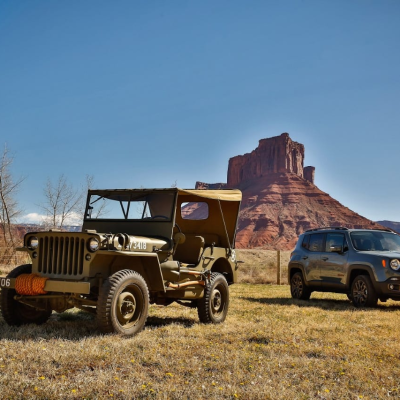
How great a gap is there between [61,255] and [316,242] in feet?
26.8

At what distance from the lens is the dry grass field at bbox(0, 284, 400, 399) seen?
468 centimetres

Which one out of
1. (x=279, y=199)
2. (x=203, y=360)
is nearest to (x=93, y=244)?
(x=203, y=360)

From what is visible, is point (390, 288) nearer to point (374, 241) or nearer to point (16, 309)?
point (374, 241)

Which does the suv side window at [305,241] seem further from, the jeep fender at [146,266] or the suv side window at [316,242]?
the jeep fender at [146,266]

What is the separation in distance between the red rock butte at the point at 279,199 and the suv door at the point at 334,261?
8725 cm

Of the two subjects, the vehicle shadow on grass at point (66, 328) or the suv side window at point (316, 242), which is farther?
the suv side window at point (316, 242)

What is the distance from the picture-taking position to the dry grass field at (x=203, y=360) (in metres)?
4.68

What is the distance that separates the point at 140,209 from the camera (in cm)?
873

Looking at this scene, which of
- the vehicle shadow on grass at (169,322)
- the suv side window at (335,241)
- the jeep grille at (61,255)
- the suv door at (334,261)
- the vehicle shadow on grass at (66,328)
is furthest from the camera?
the suv side window at (335,241)

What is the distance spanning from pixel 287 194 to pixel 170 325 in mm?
Answer: 111996

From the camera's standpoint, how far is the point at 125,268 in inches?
301

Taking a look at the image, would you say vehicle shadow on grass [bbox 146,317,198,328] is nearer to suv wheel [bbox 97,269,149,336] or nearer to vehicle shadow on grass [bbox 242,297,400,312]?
suv wheel [bbox 97,269,149,336]

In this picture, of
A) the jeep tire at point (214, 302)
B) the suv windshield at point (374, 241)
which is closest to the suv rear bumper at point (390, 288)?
the suv windshield at point (374, 241)

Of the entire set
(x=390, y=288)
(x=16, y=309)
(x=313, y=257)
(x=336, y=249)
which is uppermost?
(x=336, y=249)
